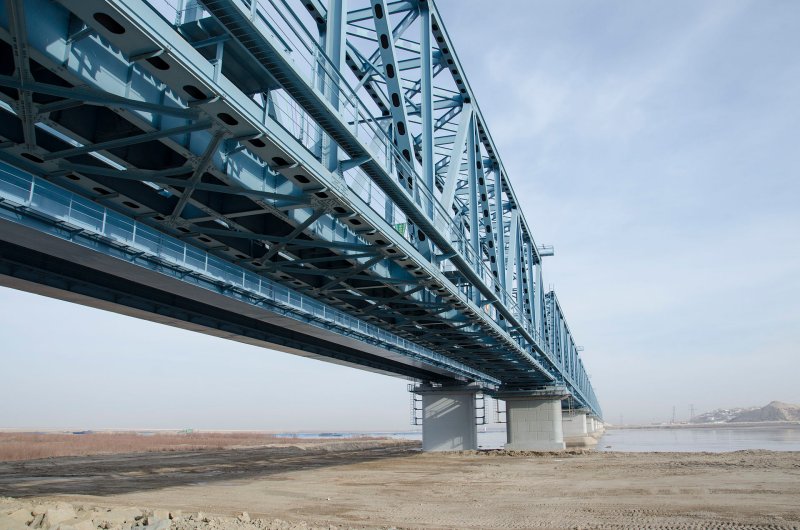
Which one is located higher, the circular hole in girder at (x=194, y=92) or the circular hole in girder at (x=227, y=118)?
the circular hole in girder at (x=194, y=92)

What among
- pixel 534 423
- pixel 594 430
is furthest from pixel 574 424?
pixel 534 423

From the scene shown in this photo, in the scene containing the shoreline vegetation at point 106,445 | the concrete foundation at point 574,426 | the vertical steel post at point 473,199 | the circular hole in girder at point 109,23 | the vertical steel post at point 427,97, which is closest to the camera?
the circular hole in girder at point 109,23

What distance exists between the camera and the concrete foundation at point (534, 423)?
51.8m

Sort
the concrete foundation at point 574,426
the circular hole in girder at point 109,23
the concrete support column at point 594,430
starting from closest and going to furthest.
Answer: the circular hole in girder at point 109,23, the concrete foundation at point 574,426, the concrete support column at point 594,430

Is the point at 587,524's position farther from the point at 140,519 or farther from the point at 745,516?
the point at 140,519

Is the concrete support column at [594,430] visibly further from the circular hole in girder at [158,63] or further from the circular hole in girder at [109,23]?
the circular hole in girder at [109,23]

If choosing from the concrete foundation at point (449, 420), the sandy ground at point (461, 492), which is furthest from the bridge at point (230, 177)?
the concrete foundation at point (449, 420)

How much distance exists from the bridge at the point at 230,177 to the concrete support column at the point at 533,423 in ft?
81.3

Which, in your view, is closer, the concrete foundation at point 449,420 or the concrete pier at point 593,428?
the concrete foundation at point 449,420

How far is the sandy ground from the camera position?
53.3 feet

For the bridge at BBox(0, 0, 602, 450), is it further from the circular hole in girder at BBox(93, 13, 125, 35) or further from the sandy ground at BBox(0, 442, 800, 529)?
the sandy ground at BBox(0, 442, 800, 529)

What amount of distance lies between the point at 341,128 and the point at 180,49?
3.70 metres

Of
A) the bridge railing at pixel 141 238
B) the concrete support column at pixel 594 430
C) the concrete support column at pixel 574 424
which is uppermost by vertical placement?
the bridge railing at pixel 141 238

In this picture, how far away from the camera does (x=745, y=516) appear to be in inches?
634
